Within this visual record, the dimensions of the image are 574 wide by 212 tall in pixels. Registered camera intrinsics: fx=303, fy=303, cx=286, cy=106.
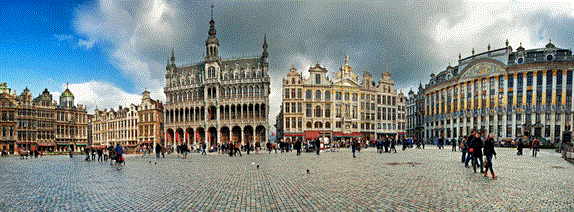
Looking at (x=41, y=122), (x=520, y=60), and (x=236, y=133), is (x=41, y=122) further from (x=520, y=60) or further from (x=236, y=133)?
(x=520, y=60)

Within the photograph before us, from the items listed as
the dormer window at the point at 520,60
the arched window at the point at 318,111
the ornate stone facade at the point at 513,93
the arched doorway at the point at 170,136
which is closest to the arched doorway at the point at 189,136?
the arched doorway at the point at 170,136

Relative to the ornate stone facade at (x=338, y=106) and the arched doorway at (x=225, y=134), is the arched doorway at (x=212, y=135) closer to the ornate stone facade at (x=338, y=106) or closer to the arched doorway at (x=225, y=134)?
the arched doorway at (x=225, y=134)

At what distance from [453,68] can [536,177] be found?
224ft

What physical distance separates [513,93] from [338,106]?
32.8 meters

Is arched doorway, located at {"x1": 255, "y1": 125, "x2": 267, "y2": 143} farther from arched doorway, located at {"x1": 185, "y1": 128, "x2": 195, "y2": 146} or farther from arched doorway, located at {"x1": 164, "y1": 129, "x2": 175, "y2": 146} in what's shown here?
arched doorway, located at {"x1": 164, "y1": 129, "x2": 175, "y2": 146}

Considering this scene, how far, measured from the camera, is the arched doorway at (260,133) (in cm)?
6109

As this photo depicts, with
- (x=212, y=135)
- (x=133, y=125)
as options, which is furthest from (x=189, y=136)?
(x=133, y=125)

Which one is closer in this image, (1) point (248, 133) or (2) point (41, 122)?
(1) point (248, 133)

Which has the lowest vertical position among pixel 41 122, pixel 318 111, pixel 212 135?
pixel 212 135

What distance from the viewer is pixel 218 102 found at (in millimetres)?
63156

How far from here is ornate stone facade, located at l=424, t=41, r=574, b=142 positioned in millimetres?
54094

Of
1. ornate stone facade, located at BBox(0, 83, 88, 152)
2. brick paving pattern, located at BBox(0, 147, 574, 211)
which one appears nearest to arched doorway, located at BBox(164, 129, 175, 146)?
ornate stone facade, located at BBox(0, 83, 88, 152)

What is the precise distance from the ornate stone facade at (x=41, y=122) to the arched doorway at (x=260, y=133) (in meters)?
43.7

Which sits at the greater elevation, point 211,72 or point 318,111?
point 211,72
